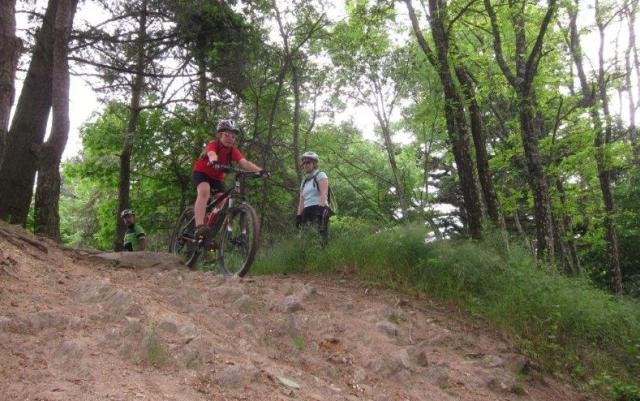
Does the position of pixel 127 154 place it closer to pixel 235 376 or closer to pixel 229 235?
pixel 229 235

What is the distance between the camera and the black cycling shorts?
7.11 meters

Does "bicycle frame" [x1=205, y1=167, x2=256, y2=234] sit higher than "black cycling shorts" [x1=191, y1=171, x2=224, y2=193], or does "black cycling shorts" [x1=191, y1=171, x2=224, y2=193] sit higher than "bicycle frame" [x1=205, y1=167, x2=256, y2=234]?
"black cycling shorts" [x1=191, y1=171, x2=224, y2=193]

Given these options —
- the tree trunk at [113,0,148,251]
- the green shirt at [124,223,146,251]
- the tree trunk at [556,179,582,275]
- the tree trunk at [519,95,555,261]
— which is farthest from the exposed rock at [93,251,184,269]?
the tree trunk at [556,179,582,275]

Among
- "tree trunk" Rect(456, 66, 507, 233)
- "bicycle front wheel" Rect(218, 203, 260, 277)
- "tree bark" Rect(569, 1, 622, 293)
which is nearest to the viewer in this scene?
"bicycle front wheel" Rect(218, 203, 260, 277)

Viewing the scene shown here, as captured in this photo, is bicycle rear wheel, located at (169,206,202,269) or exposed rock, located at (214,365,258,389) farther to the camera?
bicycle rear wheel, located at (169,206,202,269)

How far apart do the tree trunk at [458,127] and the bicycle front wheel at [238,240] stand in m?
3.24

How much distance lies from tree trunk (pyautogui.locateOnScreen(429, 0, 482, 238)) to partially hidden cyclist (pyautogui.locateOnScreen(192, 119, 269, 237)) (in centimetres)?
310

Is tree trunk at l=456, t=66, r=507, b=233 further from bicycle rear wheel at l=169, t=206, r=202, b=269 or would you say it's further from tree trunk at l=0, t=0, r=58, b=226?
tree trunk at l=0, t=0, r=58, b=226

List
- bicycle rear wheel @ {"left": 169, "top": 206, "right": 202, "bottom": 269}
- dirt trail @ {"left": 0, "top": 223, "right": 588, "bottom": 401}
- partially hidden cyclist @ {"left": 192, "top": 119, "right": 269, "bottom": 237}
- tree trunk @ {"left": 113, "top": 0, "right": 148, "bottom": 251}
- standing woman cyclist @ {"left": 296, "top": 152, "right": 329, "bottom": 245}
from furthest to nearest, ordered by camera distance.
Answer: tree trunk @ {"left": 113, "top": 0, "right": 148, "bottom": 251} → standing woman cyclist @ {"left": 296, "top": 152, "right": 329, "bottom": 245} → bicycle rear wheel @ {"left": 169, "top": 206, "right": 202, "bottom": 269} → partially hidden cyclist @ {"left": 192, "top": 119, "right": 269, "bottom": 237} → dirt trail @ {"left": 0, "top": 223, "right": 588, "bottom": 401}

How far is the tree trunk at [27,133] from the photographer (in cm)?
805

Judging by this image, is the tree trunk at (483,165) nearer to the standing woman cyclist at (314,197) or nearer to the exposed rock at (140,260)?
the standing woman cyclist at (314,197)

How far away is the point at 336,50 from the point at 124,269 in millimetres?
9434

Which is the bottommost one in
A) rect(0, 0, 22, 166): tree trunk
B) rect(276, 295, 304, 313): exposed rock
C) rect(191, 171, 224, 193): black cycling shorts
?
rect(276, 295, 304, 313): exposed rock

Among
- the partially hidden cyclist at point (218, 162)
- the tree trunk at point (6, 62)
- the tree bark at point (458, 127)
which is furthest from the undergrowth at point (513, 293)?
the tree trunk at point (6, 62)
